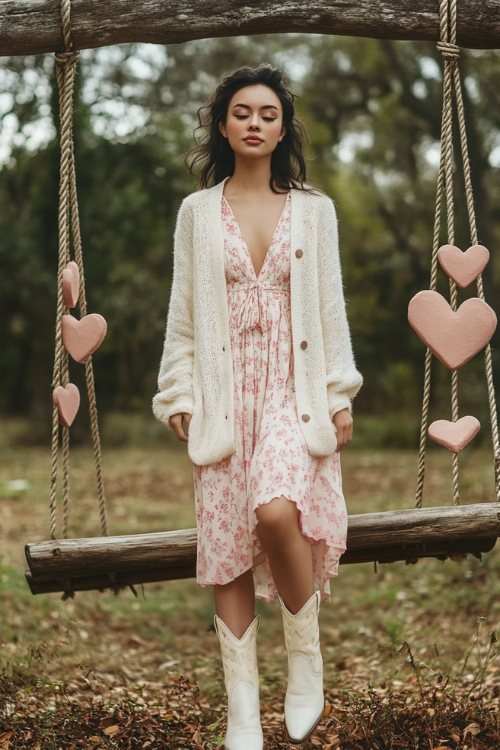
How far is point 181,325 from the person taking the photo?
134 inches

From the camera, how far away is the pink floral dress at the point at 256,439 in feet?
10.4

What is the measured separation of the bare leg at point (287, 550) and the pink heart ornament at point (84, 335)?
3.58 feet

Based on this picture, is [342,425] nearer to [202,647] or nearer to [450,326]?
[450,326]

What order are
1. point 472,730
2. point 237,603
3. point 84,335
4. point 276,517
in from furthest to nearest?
point 84,335 → point 472,730 → point 237,603 → point 276,517

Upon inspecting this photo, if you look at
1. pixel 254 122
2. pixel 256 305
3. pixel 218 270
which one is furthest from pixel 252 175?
pixel 256 305

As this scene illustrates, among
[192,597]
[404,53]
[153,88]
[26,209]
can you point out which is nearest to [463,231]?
[404,53]

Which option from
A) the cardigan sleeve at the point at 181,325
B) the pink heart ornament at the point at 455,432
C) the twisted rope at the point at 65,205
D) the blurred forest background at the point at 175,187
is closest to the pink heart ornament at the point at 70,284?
the twisted rope at the point at 65,205

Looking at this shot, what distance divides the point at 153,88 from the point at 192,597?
1066 centimetres

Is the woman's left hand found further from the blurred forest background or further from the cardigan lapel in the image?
the blurred forest background

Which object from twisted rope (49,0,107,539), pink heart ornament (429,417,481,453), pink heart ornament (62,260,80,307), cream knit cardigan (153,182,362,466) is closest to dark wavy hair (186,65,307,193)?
cream knit cardigan (153,182,362,466)

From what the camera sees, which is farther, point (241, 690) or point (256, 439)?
point (256, 439)

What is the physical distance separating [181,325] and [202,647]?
2.96 metres

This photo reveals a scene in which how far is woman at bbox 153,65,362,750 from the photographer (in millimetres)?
3088

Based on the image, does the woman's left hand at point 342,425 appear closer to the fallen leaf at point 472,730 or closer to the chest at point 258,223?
the chest at point 258,223
